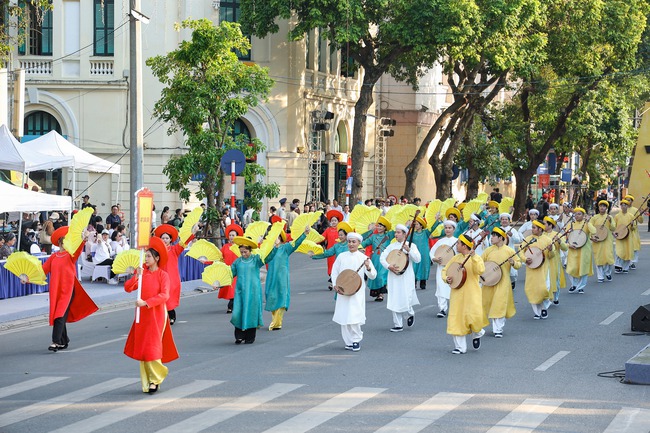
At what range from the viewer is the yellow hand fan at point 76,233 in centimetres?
1505

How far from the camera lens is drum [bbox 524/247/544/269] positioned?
18.0m

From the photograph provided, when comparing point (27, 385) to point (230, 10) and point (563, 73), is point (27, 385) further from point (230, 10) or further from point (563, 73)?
point (563, 73)

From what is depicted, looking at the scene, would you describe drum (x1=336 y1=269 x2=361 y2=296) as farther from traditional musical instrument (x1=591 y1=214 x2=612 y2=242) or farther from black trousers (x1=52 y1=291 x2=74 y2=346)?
traditional musical instrument (x1=591 y1=214 x2=612 y2=242)

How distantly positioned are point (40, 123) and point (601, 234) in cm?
2127

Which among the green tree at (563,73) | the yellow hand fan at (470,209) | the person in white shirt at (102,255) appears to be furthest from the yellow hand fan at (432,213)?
the green tree at (563,73)

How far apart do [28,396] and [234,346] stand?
12.7ft

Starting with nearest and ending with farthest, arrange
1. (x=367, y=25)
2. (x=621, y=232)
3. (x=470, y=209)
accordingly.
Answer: (x=470, y=209) → (x=621, y=232) → (x=367, y=25)

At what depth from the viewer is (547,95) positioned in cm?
4791

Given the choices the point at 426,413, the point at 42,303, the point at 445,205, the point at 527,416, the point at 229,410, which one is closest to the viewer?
the point at 527,416

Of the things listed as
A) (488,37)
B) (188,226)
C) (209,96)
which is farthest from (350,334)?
(488,37)

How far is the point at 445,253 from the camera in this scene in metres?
17.8

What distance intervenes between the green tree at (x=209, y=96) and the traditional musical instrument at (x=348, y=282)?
11488mm

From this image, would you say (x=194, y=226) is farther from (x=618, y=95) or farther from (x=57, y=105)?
(x=618, y=95)

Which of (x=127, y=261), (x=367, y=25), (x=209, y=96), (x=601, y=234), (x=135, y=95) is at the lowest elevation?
(x=601, y=234)
